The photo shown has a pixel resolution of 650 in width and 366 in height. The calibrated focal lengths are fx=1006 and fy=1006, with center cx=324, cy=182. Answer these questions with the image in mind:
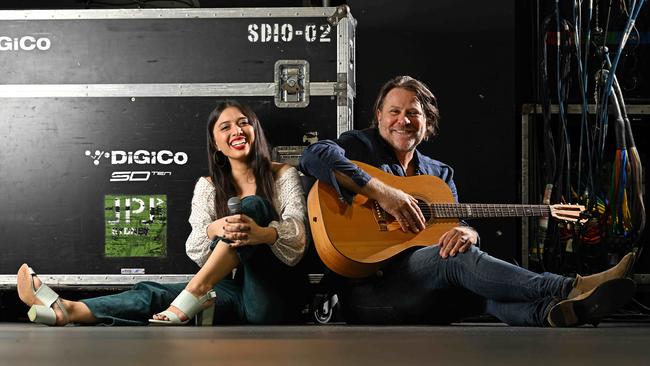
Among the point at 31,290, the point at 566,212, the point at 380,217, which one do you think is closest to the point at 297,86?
the point at 380,217

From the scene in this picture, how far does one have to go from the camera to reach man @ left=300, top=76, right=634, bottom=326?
3.08m

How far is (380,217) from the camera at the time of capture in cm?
352

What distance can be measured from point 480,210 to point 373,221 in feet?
1.37

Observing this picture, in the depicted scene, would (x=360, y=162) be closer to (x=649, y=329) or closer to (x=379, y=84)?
(x=379, y=84)

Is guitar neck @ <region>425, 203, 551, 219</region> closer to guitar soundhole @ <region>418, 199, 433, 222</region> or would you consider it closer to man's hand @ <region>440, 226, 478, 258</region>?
guitar soundhole @ <region>418, 199, 433, 222</region>

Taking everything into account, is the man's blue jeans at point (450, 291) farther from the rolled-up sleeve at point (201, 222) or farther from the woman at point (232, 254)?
the rolled-up sleeve at point (201, 222)

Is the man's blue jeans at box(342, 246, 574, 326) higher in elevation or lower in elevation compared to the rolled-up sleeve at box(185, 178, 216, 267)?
lower

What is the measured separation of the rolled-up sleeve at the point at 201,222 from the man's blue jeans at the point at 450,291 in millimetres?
568

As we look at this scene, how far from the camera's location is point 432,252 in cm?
339

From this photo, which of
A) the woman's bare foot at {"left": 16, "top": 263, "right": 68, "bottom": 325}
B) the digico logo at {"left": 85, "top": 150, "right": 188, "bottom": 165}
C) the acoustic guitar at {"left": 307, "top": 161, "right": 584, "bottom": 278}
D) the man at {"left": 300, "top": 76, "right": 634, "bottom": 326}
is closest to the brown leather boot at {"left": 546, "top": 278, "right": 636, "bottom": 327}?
the man at {"left": 300, "top": 76, "right": 634, "bottom": 326}

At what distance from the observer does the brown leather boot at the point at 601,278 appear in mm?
3057

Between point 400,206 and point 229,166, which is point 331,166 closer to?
point 400,206

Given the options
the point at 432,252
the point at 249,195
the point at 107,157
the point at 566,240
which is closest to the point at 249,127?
the point at 249,195

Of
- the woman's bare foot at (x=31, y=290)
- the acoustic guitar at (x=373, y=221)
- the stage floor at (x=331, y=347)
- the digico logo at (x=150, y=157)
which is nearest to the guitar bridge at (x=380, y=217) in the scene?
the acoustic guitar at (x=373, y=221)
